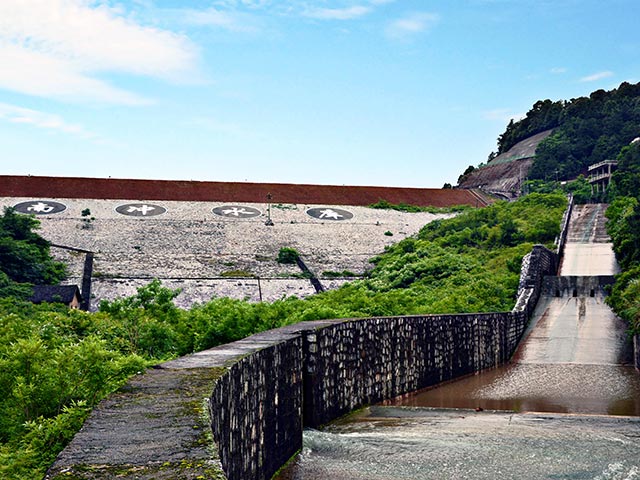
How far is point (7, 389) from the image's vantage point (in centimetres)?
792

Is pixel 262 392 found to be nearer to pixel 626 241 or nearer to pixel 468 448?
pixel 468 448

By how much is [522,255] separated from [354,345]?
20161 mm

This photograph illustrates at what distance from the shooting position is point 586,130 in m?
79.0

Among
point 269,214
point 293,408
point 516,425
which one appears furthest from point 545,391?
point 269,214

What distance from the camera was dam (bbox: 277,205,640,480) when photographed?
8.43 meters

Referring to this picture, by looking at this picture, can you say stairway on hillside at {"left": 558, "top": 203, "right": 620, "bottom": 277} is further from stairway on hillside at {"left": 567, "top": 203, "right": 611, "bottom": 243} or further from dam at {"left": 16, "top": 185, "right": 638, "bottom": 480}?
dam at {"left": 16, "top": 185, "right": 638, "bottom": 480}

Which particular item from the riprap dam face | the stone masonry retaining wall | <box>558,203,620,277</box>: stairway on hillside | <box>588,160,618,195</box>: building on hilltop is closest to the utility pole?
the riprap dam face

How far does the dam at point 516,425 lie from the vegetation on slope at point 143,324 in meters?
2.28

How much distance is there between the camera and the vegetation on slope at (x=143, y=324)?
7238mm

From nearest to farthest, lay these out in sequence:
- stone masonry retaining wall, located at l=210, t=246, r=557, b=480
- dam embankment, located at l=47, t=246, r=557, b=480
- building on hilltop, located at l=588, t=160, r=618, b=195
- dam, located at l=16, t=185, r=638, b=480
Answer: dam embankment, located at l=47, t=246, r=557, b=480
dam, located at l=16, t=185, r=638, b=480
stone masonry retaining wall, located at l=210, t=246, r=557, b=480
building on hilltop, located at l=588, t=160, r=618, b=195

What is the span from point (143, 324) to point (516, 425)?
649cm

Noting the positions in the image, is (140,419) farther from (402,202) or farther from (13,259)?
(402,202)

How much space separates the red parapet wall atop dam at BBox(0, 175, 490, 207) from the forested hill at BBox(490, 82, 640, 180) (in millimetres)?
18451

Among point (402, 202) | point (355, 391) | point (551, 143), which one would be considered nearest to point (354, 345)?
point (355, 391)
